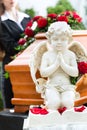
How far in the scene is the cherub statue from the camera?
2.90 metres

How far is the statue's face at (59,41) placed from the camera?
292 centimetres

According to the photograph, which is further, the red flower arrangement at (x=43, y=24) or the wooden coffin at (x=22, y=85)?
the red flower arrangement at (x=43, y=24)

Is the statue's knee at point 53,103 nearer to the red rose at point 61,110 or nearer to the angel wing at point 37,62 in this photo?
the red rose at point 61,110

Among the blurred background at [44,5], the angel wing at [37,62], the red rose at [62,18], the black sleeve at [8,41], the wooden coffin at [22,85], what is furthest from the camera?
the blurred background at [44,5]

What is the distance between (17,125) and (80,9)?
10.5m

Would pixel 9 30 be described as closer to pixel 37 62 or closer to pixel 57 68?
pixel 37 62

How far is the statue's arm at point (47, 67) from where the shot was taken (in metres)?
2.91

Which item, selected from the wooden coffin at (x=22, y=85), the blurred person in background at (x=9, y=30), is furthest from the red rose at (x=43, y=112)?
the blurred person in background at (x=9, y=30)

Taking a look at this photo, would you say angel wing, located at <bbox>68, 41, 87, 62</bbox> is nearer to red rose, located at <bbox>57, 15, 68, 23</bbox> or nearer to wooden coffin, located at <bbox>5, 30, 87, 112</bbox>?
wooden coffin, located at <bbox>5, 30, 87, 112</bbox>

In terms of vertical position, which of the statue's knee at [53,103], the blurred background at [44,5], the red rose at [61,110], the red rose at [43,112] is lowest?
the red rose at [43,112]

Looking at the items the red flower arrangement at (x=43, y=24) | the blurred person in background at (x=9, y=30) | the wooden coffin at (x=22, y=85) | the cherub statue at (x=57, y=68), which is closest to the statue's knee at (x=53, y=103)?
the cherub statue at (x=57, y=68)

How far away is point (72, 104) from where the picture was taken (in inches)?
114

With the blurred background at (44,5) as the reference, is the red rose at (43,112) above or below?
below

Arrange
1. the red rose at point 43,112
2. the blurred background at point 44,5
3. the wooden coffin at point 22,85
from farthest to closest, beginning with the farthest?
the blurred background at point 44,5 → the wooden coffin at point 22,85 → the red rose at point 43,112
